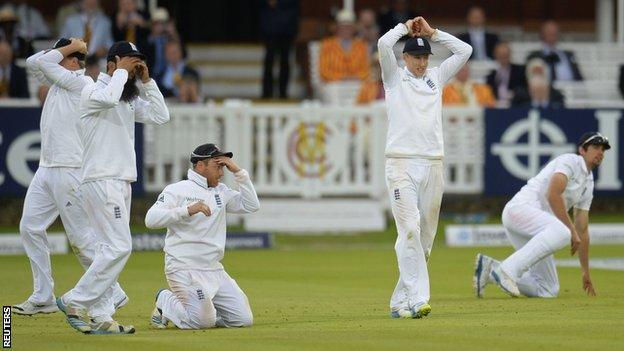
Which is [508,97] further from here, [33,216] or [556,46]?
[33,216]

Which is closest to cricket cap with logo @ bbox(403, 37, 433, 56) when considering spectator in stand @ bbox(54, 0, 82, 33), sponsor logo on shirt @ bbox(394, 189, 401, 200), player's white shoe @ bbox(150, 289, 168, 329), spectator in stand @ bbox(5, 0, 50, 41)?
sponsor logo on shirt @ bbox(394, 189, 401, 200)

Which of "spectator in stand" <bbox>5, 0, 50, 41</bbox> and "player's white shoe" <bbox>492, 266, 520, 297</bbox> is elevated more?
"spectator in stand" <bbox>5, 0, 50, 41</bbox>

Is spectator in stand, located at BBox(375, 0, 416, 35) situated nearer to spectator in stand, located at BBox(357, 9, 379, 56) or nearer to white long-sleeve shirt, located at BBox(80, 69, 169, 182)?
spectator in stand, located at BBox(357, 9, 379, 56)

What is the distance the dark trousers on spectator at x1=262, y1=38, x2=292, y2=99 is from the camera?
75.0ft

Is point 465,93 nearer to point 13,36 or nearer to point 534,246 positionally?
point 13,36

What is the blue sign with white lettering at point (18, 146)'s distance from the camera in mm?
19719

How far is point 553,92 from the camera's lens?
21.9 m

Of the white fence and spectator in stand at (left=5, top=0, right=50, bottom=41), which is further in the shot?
spectator in stand at (left=5, top=0, right=50, bottom=41)

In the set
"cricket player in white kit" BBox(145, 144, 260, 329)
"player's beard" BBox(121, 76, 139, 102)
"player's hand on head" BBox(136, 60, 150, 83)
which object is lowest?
"cricket player in white kit" BBox(145, 144, 260, 329)

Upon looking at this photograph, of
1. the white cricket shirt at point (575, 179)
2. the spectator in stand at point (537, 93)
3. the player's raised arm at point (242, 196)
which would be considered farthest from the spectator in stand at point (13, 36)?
the player's raised arm at point (242, 196)

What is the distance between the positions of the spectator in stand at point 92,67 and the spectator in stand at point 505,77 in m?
5.70

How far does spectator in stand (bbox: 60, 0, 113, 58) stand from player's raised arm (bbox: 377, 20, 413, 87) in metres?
10.4

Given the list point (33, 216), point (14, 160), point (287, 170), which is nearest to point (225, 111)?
point (287, 170)

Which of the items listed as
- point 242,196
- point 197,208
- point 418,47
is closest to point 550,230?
point 418,47
